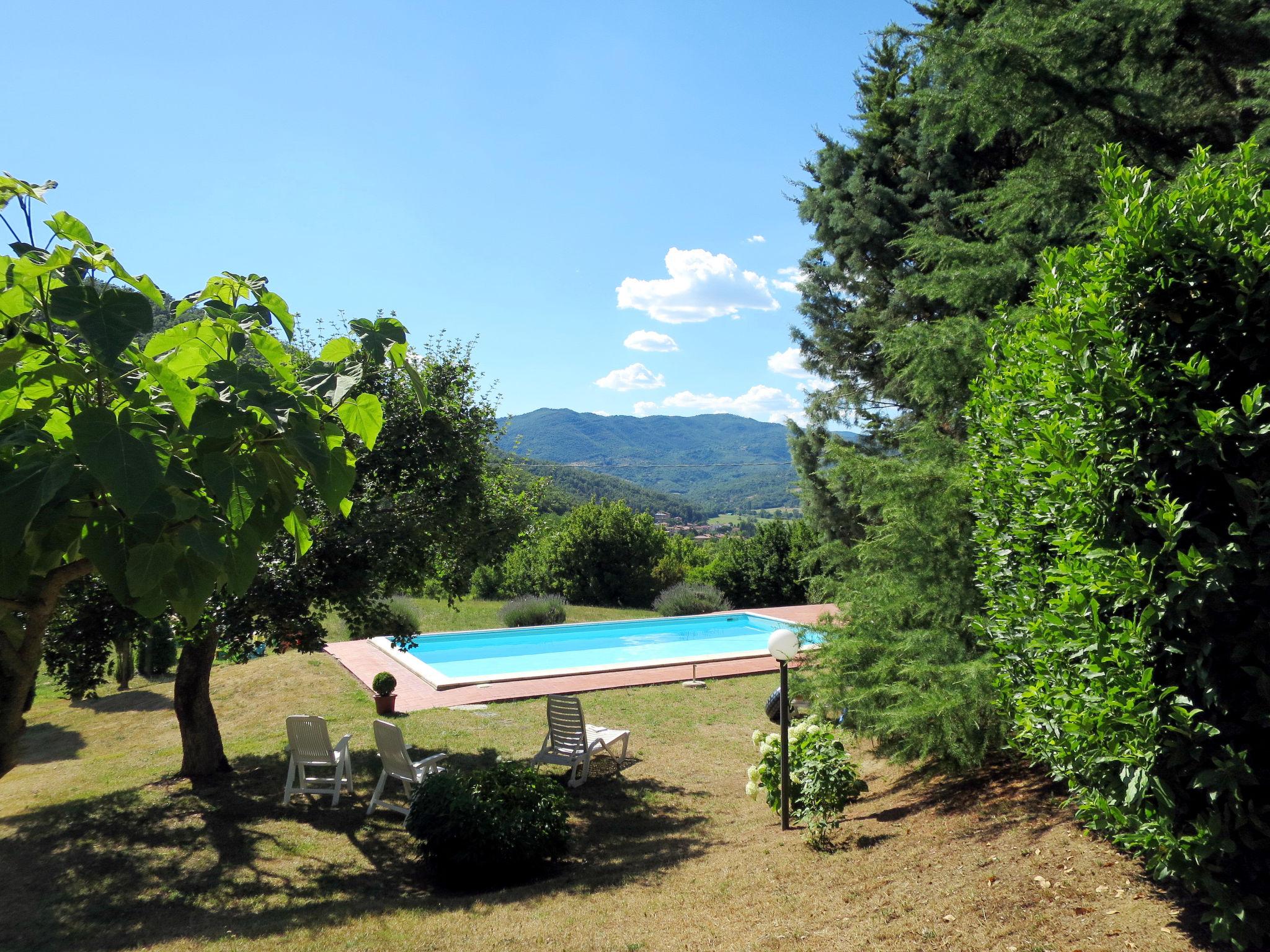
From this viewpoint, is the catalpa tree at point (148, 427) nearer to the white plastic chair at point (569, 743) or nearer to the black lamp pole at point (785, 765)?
the black lamp pole at point (785, 765)

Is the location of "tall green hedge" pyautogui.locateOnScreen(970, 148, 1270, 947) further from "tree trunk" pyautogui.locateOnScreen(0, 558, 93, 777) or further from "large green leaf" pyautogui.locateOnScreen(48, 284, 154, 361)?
"tree trunk" pyautogui.locateOnScreen(0, 558, 93, 777)

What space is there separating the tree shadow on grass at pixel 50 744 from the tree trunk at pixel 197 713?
2540mm

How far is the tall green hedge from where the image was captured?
8.75 feet

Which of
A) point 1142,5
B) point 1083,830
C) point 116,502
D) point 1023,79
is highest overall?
point 1142,5

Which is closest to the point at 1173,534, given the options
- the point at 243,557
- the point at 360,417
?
the point at 360,417

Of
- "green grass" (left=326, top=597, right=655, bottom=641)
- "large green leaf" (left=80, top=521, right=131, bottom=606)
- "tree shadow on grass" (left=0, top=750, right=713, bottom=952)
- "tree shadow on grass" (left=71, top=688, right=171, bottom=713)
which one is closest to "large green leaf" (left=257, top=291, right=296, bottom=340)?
"large green leaf" (left=80, top=521, right=131, bottom=606)

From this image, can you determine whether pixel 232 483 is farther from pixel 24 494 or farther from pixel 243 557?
pixel 24 494

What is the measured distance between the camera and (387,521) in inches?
320

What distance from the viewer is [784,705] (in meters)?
6.27

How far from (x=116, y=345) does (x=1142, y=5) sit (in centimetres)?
753

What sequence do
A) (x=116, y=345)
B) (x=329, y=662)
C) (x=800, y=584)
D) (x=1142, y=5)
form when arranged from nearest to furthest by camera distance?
(x=116, y=345)
(x=1142, y=5)
(x=329, y=662)
(x=800, y=584)

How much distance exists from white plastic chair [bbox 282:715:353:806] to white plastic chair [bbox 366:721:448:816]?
1.32 feet

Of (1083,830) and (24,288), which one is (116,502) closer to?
A: (24,288)

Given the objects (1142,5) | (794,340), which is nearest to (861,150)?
(794,340)
